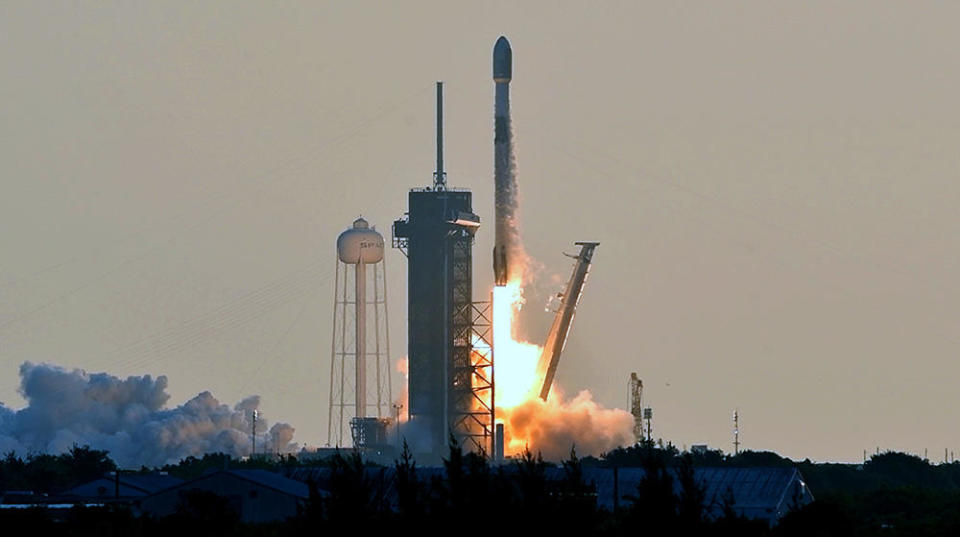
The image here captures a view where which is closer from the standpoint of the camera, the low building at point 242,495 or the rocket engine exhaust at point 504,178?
the low building at point 242,495

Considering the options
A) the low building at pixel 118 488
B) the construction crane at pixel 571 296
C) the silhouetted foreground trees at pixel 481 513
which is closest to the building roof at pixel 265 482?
the low building at pixel 118 488

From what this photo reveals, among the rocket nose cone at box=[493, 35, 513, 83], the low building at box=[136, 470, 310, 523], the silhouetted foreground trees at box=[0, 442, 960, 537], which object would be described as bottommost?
the silhouetted foreground trees at box=[0, 442, 960, 537]

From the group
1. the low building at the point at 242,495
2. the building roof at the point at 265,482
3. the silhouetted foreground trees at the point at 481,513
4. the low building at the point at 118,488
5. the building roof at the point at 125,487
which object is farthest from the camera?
the building roof at the point at 125,487

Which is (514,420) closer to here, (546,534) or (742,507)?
(742,507)

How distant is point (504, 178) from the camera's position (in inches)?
7466

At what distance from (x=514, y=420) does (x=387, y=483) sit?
181ft

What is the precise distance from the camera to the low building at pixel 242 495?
14188 centimetres

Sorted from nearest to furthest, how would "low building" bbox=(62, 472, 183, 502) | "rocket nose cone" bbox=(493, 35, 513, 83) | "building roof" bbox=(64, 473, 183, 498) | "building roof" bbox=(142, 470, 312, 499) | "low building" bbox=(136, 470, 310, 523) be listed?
"low building" bbox=(136, 470, 310, 523) → "building roof" bbox=(142, 470, 312, 499) → "low building" bbox=(62, 472, 183, 502) → "building roof" bbox=(64, 473, 183, 498) → "rocket nose cone" bbox=(493, 35, 513, 83)

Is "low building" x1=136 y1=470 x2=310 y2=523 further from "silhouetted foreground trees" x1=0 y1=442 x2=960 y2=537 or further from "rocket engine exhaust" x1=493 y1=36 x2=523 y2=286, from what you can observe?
"rocket engine exhaust" x1=493 y1=36 x2=523 y2=286

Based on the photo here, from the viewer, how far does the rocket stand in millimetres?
187125

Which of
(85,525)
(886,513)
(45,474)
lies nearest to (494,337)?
(45,474)

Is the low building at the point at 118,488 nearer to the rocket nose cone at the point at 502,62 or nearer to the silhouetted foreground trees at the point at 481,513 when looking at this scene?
the silhouetted foreground trees at the point at 481,513

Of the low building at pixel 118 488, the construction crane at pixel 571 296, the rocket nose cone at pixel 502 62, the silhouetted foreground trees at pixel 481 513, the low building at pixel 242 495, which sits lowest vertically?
the silhouetted foreground trees at pixel 481 513

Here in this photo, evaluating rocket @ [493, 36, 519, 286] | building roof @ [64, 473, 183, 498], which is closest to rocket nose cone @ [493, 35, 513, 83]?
rocket @ [493, 36, 519, 286]
